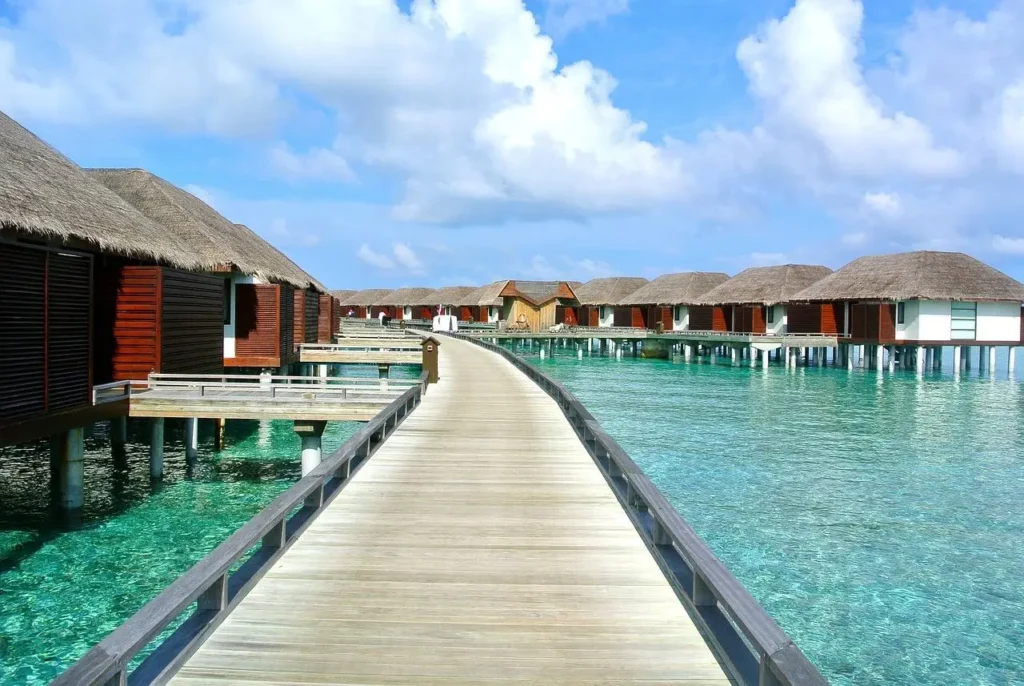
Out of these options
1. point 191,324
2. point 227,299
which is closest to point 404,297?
point 227,299

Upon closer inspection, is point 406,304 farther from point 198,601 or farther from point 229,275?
point 198,601

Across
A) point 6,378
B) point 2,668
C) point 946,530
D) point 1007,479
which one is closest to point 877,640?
point 946,530

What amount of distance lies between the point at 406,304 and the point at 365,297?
10065 millimetres

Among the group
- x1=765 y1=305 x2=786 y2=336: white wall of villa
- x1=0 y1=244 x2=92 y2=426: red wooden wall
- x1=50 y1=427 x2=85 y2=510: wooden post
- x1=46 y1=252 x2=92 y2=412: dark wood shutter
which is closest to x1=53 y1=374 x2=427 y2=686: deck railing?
x1=0 y1=244 x2=92 y2=426: red wooden wall

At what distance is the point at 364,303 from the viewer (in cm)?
10694

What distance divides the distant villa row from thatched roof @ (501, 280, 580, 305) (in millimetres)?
94

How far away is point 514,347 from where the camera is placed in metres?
75.2

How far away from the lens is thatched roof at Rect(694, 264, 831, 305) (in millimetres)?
56656

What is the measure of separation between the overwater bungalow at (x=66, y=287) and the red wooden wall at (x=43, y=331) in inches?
0.7

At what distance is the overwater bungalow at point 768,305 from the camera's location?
176ft

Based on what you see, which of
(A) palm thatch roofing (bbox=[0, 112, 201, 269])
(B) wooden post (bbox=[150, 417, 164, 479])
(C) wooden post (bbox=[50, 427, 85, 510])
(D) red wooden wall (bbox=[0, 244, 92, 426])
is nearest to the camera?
(D) red wooden wall (bbox=[0, 244, 92, 426])

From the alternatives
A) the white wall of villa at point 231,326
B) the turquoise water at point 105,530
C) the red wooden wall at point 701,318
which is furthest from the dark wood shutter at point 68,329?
the red wooden wall at point 701,318

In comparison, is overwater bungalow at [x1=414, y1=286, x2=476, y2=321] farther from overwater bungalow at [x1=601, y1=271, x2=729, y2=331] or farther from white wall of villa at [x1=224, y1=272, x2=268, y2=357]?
white wall of villa at [x1=224, y1=272, x2=268, y2=357]

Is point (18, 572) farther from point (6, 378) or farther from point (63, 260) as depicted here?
point (63, 260)
